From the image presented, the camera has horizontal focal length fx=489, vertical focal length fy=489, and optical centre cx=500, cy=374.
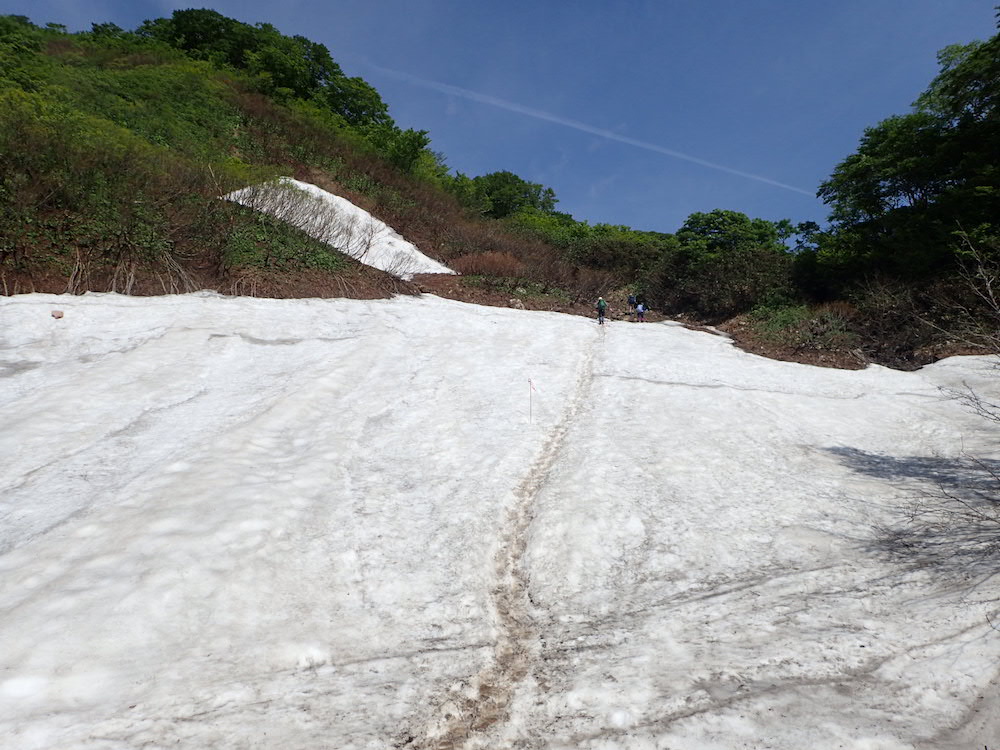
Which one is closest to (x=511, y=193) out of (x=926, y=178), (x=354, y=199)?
(x=354, y=199)

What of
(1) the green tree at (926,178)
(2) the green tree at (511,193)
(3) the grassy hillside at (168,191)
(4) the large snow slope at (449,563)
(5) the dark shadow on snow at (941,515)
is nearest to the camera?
(4) the large snow slope at (449,563)

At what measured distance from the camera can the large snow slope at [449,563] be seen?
270 cm

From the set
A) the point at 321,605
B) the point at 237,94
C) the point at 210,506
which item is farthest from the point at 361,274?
the point at 237,94

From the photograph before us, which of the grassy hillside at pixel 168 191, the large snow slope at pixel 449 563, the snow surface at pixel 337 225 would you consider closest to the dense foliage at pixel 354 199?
the grassy hillside at pixel 168 191

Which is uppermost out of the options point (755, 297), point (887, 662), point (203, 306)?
point (755, 297)

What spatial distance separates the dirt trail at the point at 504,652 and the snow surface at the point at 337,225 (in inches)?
581

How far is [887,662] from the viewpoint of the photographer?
2.90 meters

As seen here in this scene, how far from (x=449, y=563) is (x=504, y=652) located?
1205mm

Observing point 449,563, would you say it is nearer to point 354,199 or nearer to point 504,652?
point 504,652

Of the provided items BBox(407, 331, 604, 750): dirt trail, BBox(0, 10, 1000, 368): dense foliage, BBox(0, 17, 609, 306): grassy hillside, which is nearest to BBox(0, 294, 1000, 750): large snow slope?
BBox(407, 331, 604, 750): dirt trail

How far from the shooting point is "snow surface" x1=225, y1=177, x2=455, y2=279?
663 inches

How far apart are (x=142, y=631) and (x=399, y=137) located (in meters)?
36.9

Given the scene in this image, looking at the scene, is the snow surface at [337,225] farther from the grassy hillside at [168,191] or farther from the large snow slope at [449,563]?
the large snow slope at [449,563]

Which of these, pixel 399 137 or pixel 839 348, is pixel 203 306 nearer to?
pixel 839 348
